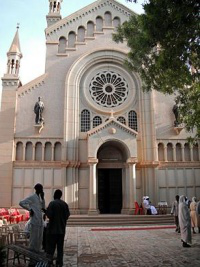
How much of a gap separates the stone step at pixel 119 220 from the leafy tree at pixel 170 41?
32.7ft

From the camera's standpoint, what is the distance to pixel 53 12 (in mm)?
31328

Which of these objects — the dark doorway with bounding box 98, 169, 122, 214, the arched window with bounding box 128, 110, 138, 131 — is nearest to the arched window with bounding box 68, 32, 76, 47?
the arched window with bounding box 128, 110, 138, 131

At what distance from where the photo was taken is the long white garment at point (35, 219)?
8.13m

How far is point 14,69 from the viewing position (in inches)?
1096

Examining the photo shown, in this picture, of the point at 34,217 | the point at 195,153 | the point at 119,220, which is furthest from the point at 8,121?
the point at 34,217

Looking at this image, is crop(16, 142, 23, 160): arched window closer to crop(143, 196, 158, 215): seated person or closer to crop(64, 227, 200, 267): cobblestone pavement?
crop(143, 196, 158, 215): seated person

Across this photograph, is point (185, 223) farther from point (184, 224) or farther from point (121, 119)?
point (121, 119)

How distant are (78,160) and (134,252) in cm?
1609

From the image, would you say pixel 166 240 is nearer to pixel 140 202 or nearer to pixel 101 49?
pixel 140 202

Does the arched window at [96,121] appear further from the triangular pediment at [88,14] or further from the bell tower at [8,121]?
the triangular pediment at [88,14]

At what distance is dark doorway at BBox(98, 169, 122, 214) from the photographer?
87.6 feet

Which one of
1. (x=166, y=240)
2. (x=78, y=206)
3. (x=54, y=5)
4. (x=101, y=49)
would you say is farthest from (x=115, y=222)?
(x=54, y=5)

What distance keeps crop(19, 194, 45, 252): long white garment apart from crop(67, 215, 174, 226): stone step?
13664mm

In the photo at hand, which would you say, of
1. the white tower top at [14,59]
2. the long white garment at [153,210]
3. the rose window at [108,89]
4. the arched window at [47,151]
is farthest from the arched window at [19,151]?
the long white garment at [153,210]
